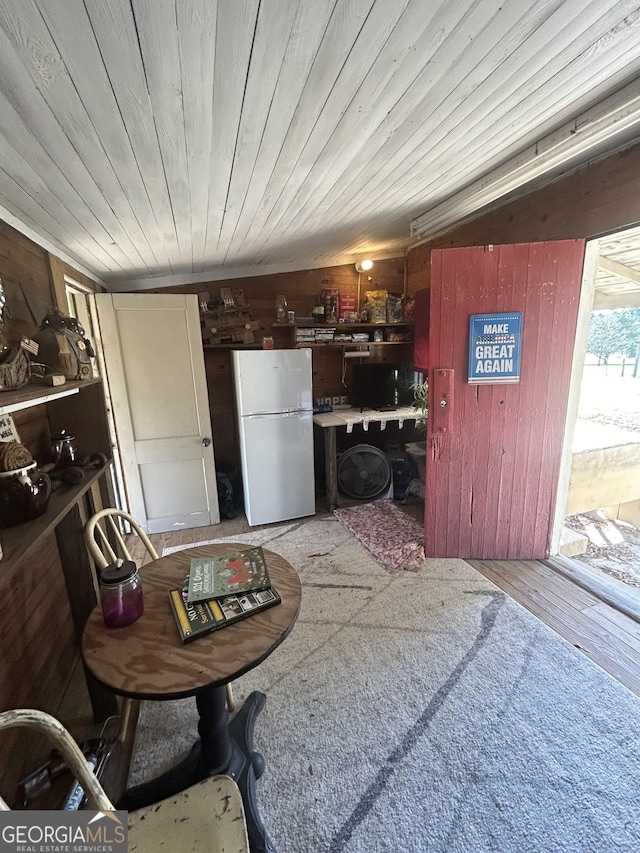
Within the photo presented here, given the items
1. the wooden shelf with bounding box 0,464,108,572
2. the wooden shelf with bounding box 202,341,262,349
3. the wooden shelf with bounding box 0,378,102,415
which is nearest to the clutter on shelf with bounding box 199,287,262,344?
the wooden shelf with bounding box 202,341,262,349

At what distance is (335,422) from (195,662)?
7.94 ft

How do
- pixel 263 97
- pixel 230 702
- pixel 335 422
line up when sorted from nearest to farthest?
1. pixel 263 97
2. pixel 230 702
3. pixel 335 422

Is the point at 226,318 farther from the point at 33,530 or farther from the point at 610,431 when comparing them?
the point at 610,431

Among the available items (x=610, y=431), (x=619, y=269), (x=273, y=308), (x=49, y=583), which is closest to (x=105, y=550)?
(x=49, y=583)

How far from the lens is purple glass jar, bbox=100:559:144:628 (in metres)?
0.97

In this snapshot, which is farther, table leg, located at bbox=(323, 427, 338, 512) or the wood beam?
table leg, located at bbox=(323, 427, 338, 512)

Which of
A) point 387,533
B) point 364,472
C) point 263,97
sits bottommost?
point 387,533

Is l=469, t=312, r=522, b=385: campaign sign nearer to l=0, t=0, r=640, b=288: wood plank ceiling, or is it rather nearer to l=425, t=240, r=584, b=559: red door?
l=425, t=240, r=584, b=559: red door

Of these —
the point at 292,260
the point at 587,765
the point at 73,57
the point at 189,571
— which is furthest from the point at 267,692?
the point at 292,260

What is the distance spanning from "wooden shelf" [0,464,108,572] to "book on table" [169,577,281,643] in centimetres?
41

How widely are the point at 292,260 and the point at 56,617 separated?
3.21 metres

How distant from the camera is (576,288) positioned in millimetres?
2072

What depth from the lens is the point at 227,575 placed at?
118cm

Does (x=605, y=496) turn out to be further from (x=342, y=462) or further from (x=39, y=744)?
(x=39, y=744)
